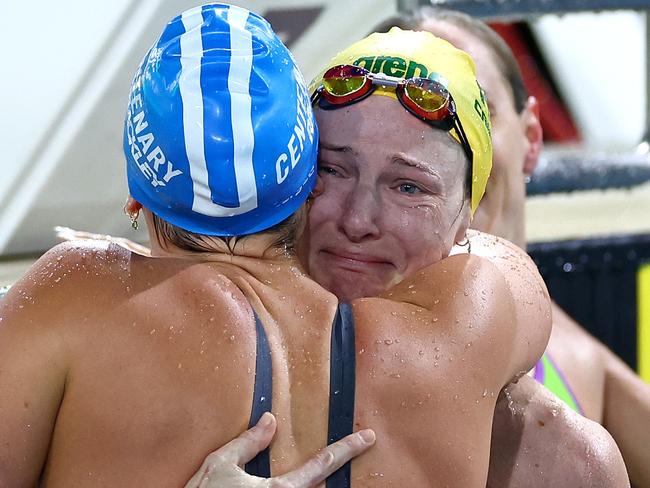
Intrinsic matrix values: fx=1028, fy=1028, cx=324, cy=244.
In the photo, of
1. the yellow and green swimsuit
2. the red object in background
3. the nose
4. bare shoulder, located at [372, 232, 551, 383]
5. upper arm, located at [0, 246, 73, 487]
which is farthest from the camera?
the red object in background

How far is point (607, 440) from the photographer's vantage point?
6.21ft

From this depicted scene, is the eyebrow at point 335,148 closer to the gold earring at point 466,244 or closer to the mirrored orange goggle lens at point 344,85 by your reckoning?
the mirrored orange goggle lens at point 344,85

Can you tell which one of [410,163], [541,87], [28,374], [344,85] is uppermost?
[344,85]

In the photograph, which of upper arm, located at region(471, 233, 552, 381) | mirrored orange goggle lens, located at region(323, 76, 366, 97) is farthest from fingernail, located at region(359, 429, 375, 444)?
mirrored orange goggle lens, located at region(323, 76, 366, 97)

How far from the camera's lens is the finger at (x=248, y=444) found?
1388 millimetres

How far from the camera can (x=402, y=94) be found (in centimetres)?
179

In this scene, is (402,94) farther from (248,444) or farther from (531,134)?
(531,134)

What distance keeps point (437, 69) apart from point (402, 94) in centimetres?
Result: 13

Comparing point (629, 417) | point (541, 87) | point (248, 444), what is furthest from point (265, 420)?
point (541, 87)

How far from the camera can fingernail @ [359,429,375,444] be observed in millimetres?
1446

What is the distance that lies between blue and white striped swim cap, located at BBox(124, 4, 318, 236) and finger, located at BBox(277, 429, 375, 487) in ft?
1.11

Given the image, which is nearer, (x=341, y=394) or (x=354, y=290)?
(x=341, y=394)

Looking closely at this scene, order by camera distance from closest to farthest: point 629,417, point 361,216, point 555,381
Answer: point 361,216 < point 555,381 < point 629,417

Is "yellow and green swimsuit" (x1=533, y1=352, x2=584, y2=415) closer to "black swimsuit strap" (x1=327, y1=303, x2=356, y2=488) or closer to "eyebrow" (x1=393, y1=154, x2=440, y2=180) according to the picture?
"eyebrow" (x1=393, y1=154, x2=440, y2=180)
